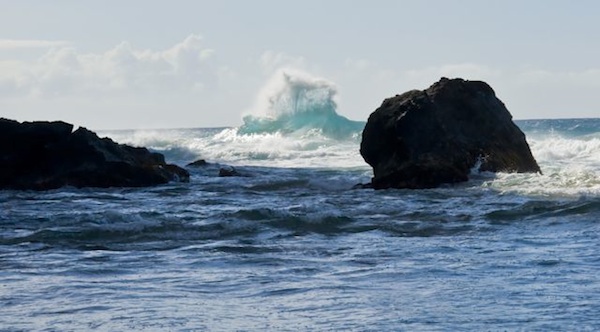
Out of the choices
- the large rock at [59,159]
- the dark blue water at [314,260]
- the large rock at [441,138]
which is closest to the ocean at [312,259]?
the dark blue water at [314,260]

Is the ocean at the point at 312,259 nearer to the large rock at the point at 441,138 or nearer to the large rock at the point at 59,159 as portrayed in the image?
the large rock at the point at 441,138

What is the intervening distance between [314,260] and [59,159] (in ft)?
52.0

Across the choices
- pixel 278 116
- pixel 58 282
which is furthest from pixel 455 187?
pixel 278 116

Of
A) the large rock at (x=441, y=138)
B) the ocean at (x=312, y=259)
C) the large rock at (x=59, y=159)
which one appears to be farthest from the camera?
the large rock at (x=59, y=159)

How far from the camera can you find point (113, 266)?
11062mm

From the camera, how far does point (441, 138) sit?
22.7m

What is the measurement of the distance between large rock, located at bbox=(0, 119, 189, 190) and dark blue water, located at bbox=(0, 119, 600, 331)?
3.25 meters

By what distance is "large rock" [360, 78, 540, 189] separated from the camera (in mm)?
22469

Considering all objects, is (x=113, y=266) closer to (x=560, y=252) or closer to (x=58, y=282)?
(x=58, y=282)

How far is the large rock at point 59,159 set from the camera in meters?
25.2

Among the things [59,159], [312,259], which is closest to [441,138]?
[59,159]

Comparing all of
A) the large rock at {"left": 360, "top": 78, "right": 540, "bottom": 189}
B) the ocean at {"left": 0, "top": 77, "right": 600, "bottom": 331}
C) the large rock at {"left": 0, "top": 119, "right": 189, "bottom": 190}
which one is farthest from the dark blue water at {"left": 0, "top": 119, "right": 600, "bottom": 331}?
the large rock at {"left": 0, "top": 119, "right": 189, "bottom": 190}

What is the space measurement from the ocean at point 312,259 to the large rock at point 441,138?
82 centimetres

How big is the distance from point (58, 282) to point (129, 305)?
65.1 inches
